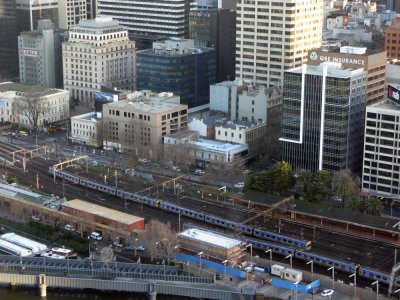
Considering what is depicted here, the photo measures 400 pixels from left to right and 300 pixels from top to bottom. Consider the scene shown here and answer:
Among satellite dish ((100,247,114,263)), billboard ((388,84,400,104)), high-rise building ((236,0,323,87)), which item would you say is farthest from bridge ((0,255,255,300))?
high-rise building ((236,0,323,87))

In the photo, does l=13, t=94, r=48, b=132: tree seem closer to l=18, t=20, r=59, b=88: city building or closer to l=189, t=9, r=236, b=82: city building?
l=18, t=20, r=59, b=88: city building

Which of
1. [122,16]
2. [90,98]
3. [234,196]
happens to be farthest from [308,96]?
[122,16]

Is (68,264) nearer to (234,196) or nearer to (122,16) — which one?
(234,196)

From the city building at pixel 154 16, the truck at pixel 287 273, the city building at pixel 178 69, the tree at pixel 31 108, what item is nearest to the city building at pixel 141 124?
the city building at pixel 178 69

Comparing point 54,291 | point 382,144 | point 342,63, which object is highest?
point 342,63

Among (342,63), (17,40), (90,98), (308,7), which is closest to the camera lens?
(342,63)

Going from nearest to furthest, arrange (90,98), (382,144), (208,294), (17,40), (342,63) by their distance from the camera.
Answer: (208,294), (382,144), (342,63), (90,98), (17,40)
